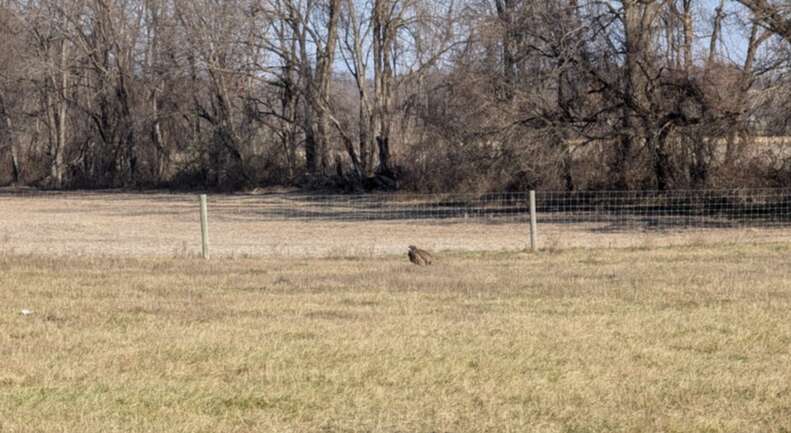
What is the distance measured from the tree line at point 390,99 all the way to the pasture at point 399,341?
35.7ft

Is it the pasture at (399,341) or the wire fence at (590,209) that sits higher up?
the wire fence at (590,209)

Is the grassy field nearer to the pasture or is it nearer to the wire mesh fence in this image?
the pasture

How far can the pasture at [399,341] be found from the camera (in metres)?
7.43

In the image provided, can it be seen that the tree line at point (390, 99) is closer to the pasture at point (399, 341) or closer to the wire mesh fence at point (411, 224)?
the wire mesh fence at point (411, 224)

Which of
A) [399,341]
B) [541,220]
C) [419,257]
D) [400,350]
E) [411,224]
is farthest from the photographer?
[541,220]

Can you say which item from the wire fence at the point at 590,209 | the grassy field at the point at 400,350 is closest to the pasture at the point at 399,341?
the grassy field at the point at 400,350

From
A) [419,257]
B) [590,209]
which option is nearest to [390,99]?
[590,209]

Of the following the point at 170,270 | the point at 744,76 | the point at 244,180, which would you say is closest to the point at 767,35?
the point at 744,76

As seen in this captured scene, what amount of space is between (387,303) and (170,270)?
5.07 metres

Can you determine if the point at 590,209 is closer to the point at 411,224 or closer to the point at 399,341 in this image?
the point at 411,224

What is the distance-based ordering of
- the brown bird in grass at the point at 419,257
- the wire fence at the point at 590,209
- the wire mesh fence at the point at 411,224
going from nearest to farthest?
1. the brown bird in grass at the point at 419,257
2. the wire mesh fence at the point at 411,224
3. the wire fence at the point at 590,209

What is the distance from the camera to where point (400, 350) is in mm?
9594

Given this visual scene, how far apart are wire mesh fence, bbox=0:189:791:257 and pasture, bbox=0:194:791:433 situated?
72.2 inches

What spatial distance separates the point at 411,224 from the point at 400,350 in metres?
18.2
